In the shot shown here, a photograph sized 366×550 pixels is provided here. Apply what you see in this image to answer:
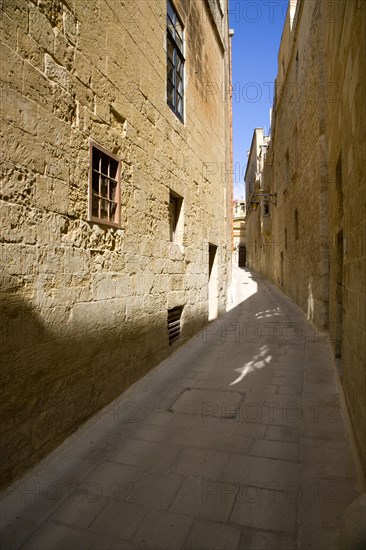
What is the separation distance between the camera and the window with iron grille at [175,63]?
578 cm

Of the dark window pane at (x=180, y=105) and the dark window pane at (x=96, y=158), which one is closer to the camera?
the dark window pane at (x=96, y=158)

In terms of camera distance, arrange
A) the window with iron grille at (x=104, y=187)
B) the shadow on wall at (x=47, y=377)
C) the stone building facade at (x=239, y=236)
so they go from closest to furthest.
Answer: the shadow on wall at (x=47, y=377)
the window with iron grille at (x=104, y=187)
the stone building facade at (x=239, y=236)

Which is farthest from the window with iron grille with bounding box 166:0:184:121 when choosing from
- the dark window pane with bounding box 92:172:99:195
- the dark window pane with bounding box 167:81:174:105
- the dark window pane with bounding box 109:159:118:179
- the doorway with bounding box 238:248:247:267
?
the doorway with bounding box 238:248:247:267

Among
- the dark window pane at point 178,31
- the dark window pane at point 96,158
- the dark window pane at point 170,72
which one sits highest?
the dark window pane at point 178,31

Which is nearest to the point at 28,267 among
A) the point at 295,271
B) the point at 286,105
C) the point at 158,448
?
the point at 158,448

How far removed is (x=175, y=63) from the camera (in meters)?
6.07

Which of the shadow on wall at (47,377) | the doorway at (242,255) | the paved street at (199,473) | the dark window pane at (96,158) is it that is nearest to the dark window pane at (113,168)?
the dark window pane at (96,158)

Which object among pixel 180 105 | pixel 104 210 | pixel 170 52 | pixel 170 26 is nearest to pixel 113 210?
pixel 104 210

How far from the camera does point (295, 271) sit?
1096 cm

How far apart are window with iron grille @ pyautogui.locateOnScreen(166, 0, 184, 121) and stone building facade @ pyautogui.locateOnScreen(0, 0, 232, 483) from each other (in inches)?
1.8

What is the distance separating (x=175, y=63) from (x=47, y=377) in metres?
5.68

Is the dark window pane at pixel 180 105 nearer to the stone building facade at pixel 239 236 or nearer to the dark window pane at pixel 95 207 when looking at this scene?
the dark window pane at pixel 95 207

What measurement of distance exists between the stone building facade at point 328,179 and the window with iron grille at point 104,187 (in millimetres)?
2392

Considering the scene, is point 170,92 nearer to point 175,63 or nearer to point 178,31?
point 175,63
